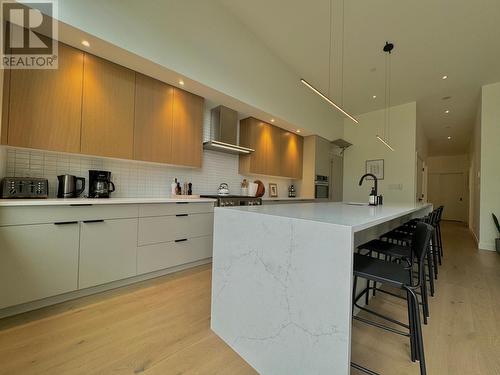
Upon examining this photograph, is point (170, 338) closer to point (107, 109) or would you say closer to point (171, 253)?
point (171, 253)

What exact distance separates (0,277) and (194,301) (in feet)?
4.59

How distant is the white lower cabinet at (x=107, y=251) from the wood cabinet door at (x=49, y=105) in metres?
0.82

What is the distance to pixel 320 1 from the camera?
2.66 meters

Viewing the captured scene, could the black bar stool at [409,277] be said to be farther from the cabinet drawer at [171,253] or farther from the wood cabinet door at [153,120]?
the wood cabinet door at [153,120]

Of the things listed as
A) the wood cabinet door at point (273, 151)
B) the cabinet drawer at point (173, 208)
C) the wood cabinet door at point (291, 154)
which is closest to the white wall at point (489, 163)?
the wood cabinet door at point (291, 154)

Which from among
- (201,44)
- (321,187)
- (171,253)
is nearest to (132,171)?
(171,253)

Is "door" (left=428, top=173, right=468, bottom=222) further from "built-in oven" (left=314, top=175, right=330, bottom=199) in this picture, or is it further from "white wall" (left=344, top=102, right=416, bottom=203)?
"built-in oven" (left=314, top=175, right=330, bottom=199)

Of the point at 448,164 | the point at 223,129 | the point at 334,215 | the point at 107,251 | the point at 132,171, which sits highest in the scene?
the point at 448,164

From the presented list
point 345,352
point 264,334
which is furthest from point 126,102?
point 345,352

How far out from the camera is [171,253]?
8.15ft

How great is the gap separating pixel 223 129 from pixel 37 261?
259cm

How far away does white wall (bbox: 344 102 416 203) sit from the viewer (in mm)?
4902

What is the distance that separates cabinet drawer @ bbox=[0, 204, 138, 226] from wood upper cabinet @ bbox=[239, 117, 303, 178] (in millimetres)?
2220

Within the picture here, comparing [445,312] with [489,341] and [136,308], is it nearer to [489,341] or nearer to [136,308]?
[489,341]
